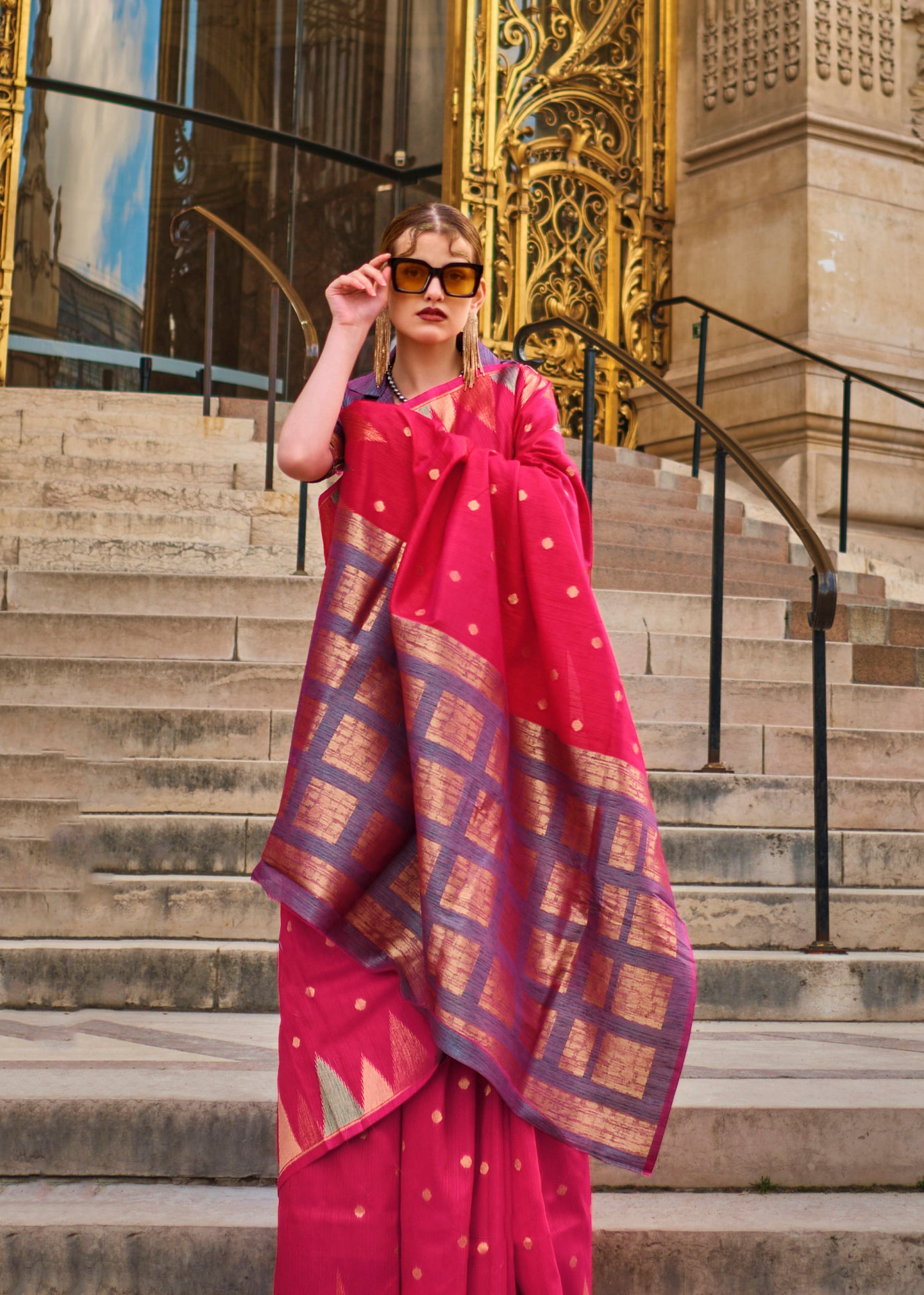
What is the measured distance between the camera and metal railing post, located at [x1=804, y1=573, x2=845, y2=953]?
3693mm

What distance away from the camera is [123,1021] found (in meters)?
3.20

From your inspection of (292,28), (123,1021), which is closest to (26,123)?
(292,28)

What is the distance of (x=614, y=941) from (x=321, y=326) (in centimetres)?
1057

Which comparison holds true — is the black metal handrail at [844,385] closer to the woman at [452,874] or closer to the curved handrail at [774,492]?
the curved handrail at [774,492]

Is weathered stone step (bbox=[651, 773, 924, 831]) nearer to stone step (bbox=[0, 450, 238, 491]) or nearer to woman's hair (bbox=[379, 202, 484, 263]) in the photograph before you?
woman's hair (bbox=[379, 202, 484, 263])

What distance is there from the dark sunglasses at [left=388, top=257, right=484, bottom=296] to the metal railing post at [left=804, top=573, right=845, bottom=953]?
201 cm

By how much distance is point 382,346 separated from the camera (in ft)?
7.28

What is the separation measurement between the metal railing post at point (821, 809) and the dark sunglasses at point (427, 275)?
6.58 ft

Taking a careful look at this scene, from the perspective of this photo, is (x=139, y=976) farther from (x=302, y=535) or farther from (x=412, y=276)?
(x=302, y=535)

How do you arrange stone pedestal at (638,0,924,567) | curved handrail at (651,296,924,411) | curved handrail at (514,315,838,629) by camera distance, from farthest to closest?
stone pedestal at (638,0,924,567) → curved handrail at (651,296,924,411) → curved handrail at (514,315,838,629)

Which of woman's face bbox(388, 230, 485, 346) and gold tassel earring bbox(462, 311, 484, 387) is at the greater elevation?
woman's face bbox(388, 230, 485, 346)

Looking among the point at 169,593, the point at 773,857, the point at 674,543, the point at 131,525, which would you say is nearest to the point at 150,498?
the point at 131,525

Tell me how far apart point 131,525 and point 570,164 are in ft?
16.5

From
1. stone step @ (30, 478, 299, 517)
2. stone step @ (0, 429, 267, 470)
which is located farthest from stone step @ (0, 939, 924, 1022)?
stone step @ (0, 429, 267, 470)
